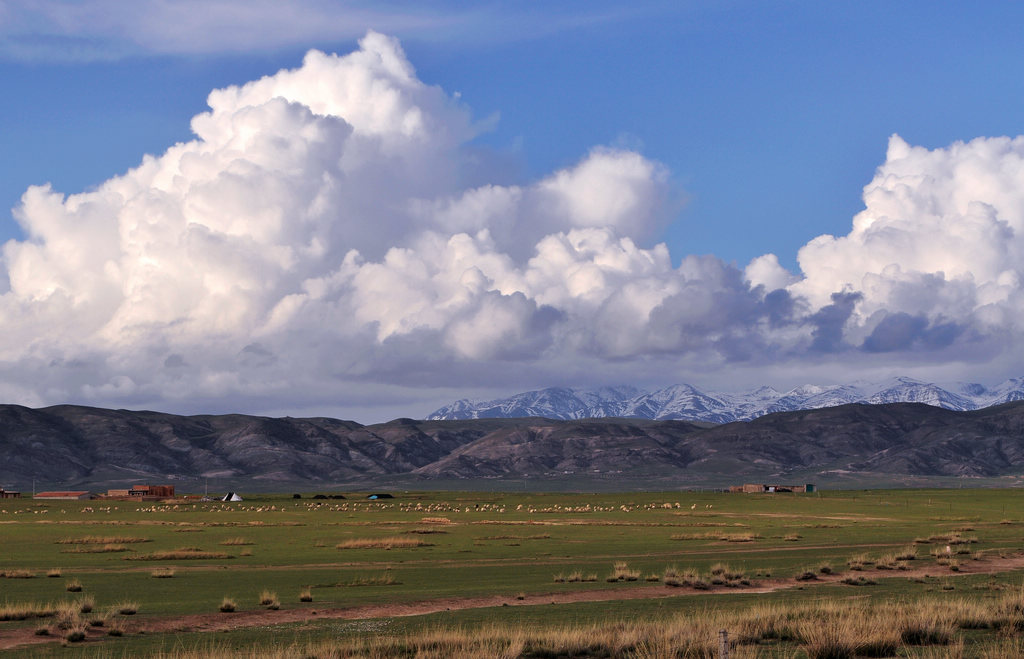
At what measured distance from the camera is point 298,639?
25734 millimetres

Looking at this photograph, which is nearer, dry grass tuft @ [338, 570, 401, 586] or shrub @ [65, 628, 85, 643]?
shrub @ [65, 628, 85, 643]

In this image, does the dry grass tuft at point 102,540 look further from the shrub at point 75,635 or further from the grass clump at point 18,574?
the shrub at point 75,635

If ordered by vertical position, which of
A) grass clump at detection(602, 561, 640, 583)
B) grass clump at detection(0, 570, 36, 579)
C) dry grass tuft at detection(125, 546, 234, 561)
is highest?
grass clump at detection(0, 570, 36, 579)

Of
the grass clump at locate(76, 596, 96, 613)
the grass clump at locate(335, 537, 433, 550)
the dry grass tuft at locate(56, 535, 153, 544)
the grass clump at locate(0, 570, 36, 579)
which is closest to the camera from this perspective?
the grass clump at locate(76, 596, 96, 613)

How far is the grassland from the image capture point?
913 inches

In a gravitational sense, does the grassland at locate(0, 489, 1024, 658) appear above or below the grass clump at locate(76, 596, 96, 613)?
below

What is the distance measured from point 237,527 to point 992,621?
69.9 meters

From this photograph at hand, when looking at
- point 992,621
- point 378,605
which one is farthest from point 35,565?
point 992,621

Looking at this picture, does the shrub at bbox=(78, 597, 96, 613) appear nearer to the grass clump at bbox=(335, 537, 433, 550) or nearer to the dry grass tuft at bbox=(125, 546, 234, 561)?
the dry grass tuft at bbox=(125, 546, 234, 561)

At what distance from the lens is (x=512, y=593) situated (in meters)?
36.6

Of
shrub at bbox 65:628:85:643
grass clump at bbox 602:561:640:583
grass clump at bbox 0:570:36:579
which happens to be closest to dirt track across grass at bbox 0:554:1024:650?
shrub at bbox 65:628:85:643

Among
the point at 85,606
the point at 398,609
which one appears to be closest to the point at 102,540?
the point at 85,606

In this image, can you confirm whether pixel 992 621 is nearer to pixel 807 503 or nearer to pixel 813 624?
pixel 813 624

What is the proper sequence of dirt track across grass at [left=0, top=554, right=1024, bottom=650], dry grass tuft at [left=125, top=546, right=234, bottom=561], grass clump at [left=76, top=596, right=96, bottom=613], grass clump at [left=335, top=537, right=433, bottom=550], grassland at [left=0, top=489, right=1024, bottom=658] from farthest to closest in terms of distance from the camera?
grass clump at [left=335, top=537, right=433, bottom=550], dry grass tuft at [left=125, top=546, right=234, bottom=561], grass clump at [left=76, top=596, right=96, bottom=613], dirt track across grass at [left=0, top=554, right=1024, bottom=650], grassland at [left=0, top=489, right=1024, bottom=658]
